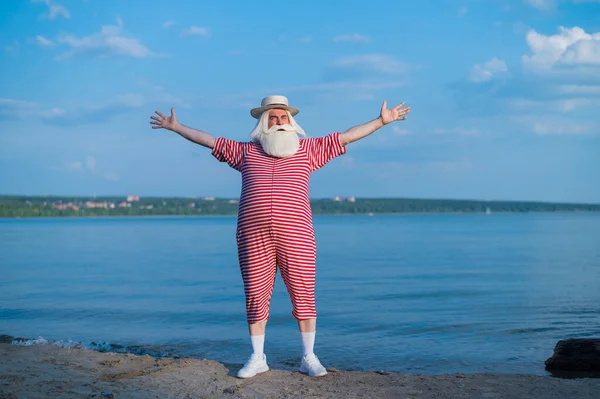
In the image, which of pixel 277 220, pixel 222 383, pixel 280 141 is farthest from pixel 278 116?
pixel 222 383

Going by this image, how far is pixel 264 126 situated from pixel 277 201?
73 cm

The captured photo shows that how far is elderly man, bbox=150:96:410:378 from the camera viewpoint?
6016mm

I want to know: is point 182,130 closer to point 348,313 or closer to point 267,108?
point 267,108

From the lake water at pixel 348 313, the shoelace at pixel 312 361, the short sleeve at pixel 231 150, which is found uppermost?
the short sleeve at pixel 231 150

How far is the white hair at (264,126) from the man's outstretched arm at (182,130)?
0.42m

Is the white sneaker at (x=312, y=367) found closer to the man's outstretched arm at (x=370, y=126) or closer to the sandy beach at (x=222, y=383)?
the sandy beach at (x=222, y=383)

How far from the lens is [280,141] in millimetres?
6074

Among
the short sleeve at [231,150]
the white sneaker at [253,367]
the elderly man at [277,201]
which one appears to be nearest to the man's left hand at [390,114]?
the elderly man at [277,201]

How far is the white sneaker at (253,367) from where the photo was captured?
245 inches

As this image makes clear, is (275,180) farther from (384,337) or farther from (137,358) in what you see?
(384,337)

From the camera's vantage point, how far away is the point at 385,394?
5609 millimetres

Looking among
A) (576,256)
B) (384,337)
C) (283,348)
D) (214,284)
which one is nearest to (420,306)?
(384,337)

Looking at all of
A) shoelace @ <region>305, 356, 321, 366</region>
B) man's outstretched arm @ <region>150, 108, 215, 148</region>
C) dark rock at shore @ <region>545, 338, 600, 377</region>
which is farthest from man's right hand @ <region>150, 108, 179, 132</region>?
dark rock at shore @ <region>545, 338, 600, 377</region>

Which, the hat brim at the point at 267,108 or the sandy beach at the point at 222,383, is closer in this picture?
the sandy beach at the point at 222,383
